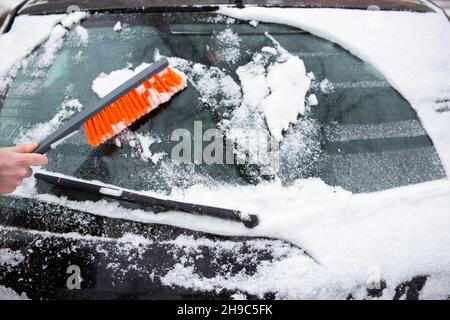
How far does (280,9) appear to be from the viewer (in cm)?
216

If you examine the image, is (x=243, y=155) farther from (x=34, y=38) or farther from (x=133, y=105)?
(x=34, y=38)

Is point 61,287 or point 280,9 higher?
point 280,9

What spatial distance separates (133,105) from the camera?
1946 millimetres

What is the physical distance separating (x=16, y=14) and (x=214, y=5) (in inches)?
51.3

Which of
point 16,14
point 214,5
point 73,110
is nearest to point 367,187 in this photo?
point 214,5

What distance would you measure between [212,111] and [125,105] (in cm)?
47

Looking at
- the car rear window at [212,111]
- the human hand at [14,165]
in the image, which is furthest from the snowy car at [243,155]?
the human hand at [14,165]

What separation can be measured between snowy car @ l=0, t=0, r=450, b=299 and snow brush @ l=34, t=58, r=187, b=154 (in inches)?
2.1

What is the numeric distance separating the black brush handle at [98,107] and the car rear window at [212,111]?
3.8 inches

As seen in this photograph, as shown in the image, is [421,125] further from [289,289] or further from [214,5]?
[214,5]

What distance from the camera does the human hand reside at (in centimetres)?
160

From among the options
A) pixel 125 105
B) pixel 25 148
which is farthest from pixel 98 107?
pixel 25 148

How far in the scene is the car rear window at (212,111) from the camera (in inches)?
68.2

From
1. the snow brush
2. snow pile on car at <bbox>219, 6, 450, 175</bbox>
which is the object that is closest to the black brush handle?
the snow brush
